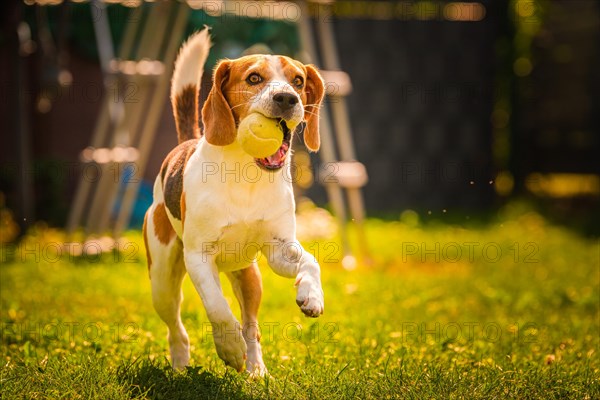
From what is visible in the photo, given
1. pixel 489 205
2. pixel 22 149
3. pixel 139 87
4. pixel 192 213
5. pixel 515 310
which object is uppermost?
pixel 192 213

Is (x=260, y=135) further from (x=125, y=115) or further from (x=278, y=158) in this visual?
(x=125, y=115)

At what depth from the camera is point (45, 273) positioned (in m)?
6.28

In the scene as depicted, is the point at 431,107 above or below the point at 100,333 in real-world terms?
below

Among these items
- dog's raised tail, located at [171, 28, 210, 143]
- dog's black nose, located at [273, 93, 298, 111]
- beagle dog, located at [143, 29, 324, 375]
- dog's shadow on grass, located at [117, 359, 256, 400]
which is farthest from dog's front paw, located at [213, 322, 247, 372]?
dog's raised tail, located at [171, 28, 210, 143]

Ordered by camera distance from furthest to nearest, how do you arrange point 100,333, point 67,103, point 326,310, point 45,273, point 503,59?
point 503,59 → point 67,103 → point 45,273 → point 326,310 → point 100,333

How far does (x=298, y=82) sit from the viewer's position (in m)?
3.45

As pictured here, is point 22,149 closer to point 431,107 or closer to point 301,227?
point 301,227

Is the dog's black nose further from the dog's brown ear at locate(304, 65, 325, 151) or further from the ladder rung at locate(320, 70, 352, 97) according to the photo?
the ladder rung at locate(320, 70, 352, 97)

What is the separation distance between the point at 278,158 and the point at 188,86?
0.98m

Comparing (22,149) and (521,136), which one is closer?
(22,149)

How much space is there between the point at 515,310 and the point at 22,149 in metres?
4.64

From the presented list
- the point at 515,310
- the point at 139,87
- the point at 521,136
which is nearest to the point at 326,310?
the point at 515,310

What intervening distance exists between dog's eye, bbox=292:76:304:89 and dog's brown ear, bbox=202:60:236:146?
270 millimetres

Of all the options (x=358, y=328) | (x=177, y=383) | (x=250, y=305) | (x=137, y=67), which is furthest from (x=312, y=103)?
(x=137, y=67)
